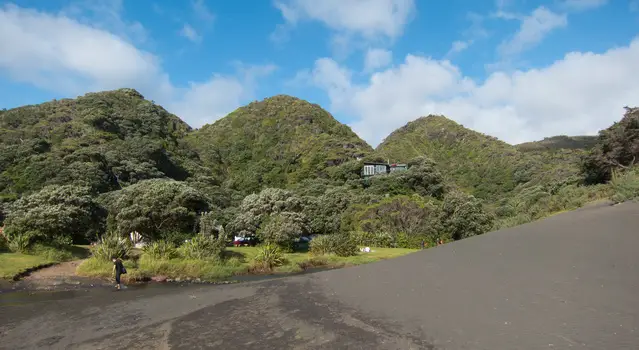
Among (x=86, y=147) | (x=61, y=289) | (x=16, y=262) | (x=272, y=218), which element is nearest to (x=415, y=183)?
(x=272, y=218)

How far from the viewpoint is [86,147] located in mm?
65438

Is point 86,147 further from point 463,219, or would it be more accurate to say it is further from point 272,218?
point 463,219

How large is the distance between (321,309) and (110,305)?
8.83m

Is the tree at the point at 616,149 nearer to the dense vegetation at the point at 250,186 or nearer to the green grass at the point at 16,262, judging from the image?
the dense vegetation at the point at 250,186

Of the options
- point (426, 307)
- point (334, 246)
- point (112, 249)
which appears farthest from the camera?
point (334, 246)

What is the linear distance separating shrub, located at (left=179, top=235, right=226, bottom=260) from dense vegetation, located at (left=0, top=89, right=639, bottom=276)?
145 millimetres

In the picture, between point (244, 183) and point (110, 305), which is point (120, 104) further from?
point (110, 305)

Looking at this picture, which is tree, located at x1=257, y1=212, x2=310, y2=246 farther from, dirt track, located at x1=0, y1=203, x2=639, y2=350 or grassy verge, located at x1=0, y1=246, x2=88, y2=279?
dirt track, located at x1=0, y1=203, x2=639, y2=350

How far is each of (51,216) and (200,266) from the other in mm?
12295

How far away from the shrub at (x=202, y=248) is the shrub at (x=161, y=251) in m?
0.69

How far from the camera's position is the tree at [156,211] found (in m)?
31.8

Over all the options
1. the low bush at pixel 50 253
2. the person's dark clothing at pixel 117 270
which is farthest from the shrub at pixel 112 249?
the person's dark clothing at pixel 117 270

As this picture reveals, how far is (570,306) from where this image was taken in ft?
23.3

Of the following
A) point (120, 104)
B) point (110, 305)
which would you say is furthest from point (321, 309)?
point (120, 104)
